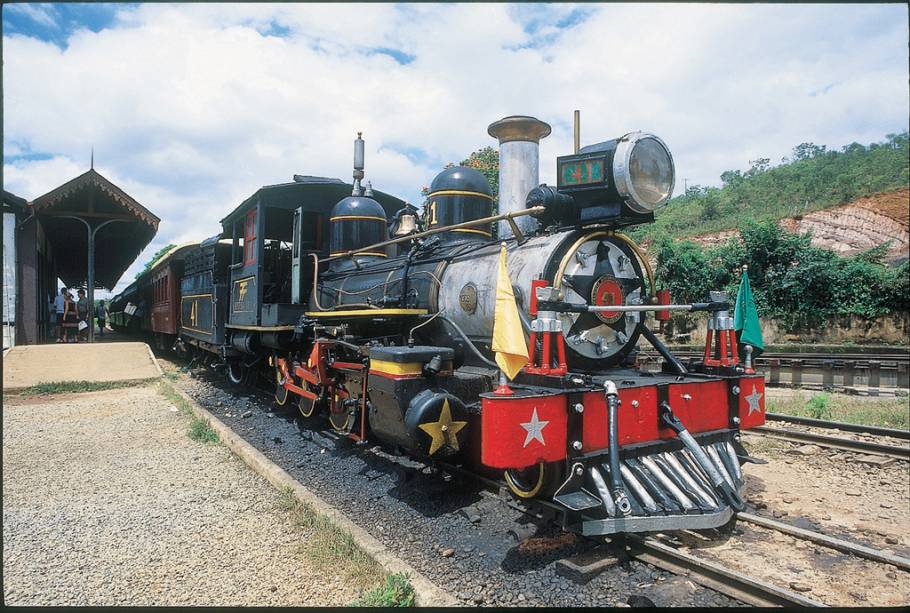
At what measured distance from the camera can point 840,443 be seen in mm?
6211

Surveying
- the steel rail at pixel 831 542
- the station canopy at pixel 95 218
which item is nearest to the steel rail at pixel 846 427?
the steel rail at pixel 831 542

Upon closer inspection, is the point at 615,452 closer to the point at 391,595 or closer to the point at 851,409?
the point at 391,595

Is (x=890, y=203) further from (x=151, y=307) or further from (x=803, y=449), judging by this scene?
(x=151, y=307)

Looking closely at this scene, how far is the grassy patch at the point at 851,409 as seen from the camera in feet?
25.4

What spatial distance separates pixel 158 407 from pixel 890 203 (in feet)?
93.3

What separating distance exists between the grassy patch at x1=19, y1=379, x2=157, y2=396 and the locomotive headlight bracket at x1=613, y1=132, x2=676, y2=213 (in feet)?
33.7

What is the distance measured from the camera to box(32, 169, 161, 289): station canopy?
13617 millimetres

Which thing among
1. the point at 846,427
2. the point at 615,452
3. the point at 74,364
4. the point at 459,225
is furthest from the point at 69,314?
the point at 846,427

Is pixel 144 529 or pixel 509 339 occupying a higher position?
pixel 509 339

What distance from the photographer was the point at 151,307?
18.0 meters

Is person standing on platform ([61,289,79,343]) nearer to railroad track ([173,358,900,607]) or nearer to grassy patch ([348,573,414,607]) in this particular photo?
grassy patch ([348,573,414,607])

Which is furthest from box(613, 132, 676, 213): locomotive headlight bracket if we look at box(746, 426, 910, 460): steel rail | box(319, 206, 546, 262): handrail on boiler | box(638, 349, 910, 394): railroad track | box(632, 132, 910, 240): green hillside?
box(632, 132, 910, 240): green hillside

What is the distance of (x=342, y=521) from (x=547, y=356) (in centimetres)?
178

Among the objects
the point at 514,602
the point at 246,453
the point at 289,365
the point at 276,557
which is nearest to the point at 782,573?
the point at 514,602
